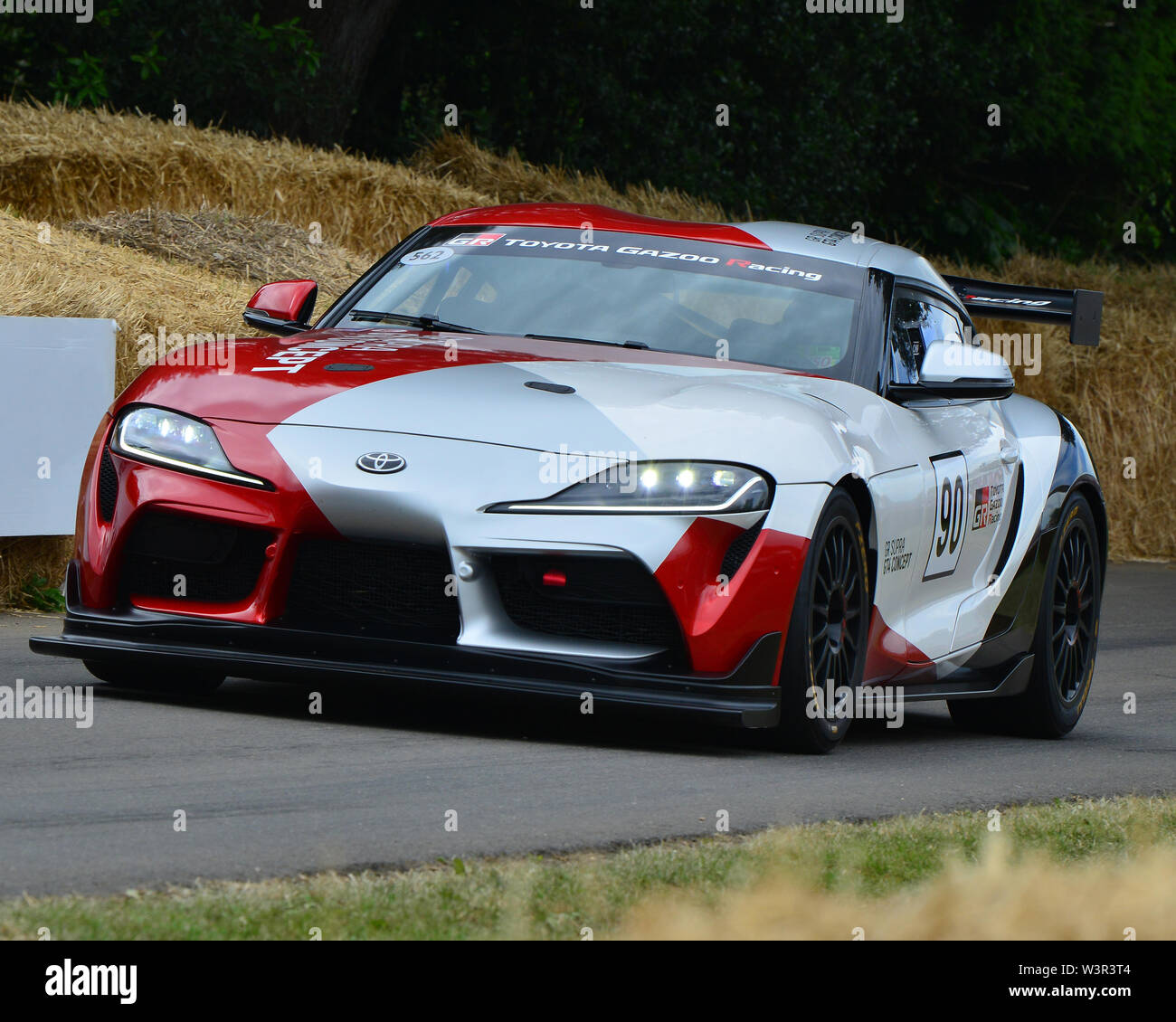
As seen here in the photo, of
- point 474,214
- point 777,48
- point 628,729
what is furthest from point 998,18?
point 628,729

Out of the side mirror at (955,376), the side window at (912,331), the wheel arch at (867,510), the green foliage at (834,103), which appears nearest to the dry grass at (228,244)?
the side window at (912,331)

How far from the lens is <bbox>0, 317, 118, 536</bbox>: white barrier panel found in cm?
908

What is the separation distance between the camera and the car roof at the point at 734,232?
298 inches

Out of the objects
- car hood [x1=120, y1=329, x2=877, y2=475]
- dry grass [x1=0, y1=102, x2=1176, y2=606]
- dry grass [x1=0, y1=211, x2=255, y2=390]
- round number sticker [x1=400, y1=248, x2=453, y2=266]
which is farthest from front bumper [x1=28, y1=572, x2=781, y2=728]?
dry grass [x1=0, y1=211, x2=255, y2=390]

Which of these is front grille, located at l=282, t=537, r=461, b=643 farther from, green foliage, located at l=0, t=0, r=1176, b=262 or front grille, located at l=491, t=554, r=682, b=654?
green foliage, located at l=0, t=0, r=1176, b=262

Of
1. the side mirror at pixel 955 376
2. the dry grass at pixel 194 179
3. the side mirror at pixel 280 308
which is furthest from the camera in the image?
the dry grass at pixel 194 179

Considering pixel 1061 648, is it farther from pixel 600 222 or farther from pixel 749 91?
pixel 749 91

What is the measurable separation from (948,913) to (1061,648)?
14.9 feet

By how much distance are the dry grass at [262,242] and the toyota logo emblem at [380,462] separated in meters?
3.92

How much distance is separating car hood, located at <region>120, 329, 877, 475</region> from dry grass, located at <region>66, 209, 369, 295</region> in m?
6.18

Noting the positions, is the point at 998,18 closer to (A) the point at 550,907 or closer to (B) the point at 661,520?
(B) the point at 661,520

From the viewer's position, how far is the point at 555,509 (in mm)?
5781

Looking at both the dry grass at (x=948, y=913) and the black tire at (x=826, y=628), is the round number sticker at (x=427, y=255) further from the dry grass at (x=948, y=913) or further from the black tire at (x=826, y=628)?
the dry grass at (x=948, y=913)

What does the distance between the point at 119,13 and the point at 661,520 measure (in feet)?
45.4
